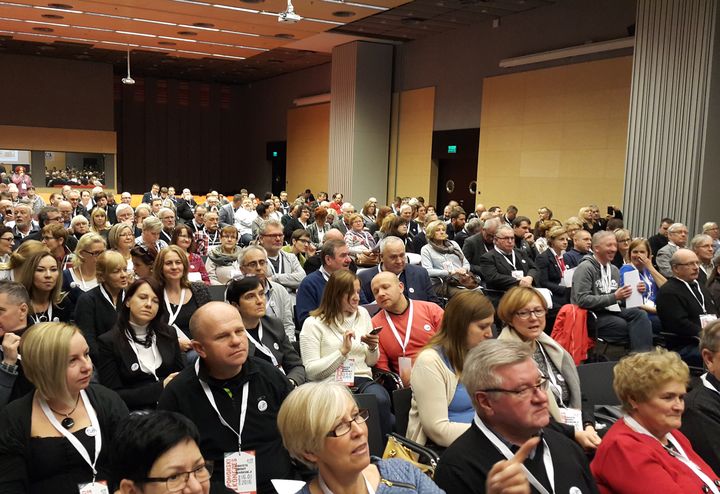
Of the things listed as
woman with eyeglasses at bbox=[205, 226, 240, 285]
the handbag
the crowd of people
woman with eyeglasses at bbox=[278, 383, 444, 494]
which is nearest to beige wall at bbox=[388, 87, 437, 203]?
woman with eyeglasses at bbox=[205, 226, 240, 285]

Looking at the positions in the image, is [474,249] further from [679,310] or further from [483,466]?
[483,466]

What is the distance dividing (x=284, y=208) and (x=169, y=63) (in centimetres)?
1163

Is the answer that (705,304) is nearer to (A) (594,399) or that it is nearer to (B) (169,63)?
(A) (594,399)

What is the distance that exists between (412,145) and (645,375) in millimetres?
16728

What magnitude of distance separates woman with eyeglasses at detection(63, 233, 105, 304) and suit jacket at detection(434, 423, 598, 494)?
3852mm

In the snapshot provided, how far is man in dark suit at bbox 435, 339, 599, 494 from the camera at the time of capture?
2.03 meters

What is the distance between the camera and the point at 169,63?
78.4 ft

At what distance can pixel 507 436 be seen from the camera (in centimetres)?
212

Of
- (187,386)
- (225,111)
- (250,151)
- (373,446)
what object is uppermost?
(225,111)

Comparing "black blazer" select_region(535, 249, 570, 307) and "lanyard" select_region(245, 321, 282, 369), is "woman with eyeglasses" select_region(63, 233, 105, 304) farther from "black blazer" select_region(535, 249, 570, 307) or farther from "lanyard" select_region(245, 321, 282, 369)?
"black blazer" select_region(535, 249, 570, 307)

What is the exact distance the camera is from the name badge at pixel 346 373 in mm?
3766

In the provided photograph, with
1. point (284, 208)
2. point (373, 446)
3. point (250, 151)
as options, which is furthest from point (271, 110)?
point (373, 446)

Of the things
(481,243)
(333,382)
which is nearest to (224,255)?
(481,243)

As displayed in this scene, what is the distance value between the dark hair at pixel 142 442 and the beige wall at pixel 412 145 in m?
16.6
